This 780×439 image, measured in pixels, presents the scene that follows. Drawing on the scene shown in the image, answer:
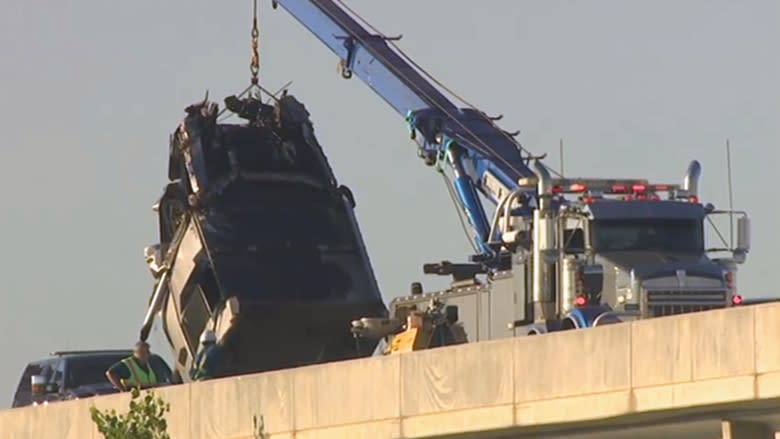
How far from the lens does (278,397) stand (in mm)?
19312

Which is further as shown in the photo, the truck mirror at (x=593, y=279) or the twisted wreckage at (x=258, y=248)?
the truck mirror at (x=593, y=279)

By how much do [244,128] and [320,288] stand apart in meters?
2.29

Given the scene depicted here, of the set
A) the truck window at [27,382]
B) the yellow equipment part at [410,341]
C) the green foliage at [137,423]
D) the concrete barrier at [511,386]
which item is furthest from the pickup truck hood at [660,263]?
the green foliage at [137,423]

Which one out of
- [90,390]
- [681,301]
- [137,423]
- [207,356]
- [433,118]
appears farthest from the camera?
[433,118]

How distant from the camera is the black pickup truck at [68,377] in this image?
29.4m

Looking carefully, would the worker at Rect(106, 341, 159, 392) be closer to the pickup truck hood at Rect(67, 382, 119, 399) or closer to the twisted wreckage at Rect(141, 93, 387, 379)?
the twisted wreckage at Rect(141, 93, 387, 379)

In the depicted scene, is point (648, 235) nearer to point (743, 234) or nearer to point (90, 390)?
point (743, 234)

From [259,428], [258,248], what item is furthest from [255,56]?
[259,428]

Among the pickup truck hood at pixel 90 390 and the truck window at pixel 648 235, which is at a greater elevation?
the truck window at pixel 648 235

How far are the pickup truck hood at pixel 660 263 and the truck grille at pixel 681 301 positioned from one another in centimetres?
26

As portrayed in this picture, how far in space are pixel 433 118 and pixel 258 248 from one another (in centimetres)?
974

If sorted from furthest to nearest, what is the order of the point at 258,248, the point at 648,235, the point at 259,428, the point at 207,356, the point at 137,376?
the point at 648,235, the point at 258,248, the point at 207,356, the point at 137,376, the point at 259,428

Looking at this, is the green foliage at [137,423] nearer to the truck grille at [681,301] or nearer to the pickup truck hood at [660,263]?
the truck grille at [681,301]

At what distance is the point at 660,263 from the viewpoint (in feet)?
94.4
